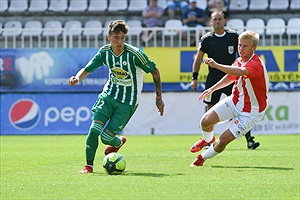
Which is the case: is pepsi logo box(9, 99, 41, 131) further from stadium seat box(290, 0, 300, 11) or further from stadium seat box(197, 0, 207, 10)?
stadium seat box(290, 0, 300, 11)

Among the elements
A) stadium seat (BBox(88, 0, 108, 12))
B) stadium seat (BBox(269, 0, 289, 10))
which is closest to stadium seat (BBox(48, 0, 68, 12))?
stadium seat (BBox(88, 0, 108, 12))

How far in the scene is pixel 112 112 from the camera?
11297 millimetres

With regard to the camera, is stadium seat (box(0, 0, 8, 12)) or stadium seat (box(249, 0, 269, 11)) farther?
stadium seat (box(0, 0, 8, 12))

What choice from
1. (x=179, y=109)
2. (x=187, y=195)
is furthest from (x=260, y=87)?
(x=179, y=109)

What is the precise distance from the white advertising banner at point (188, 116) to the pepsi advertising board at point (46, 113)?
1.42 metres

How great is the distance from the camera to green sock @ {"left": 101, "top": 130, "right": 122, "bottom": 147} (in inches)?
440

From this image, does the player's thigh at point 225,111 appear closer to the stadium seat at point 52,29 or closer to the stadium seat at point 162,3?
the stadium seat at point 52,29

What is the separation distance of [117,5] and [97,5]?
2.39 ft

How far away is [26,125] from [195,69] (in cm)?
892

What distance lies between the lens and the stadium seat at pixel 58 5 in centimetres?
2728

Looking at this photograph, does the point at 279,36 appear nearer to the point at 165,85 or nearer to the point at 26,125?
the point at 165,85

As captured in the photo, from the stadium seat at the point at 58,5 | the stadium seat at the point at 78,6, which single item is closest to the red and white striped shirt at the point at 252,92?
the stadium seat at the point at 78,6

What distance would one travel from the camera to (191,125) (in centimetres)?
2238

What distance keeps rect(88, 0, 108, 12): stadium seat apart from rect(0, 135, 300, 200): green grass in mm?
11344
